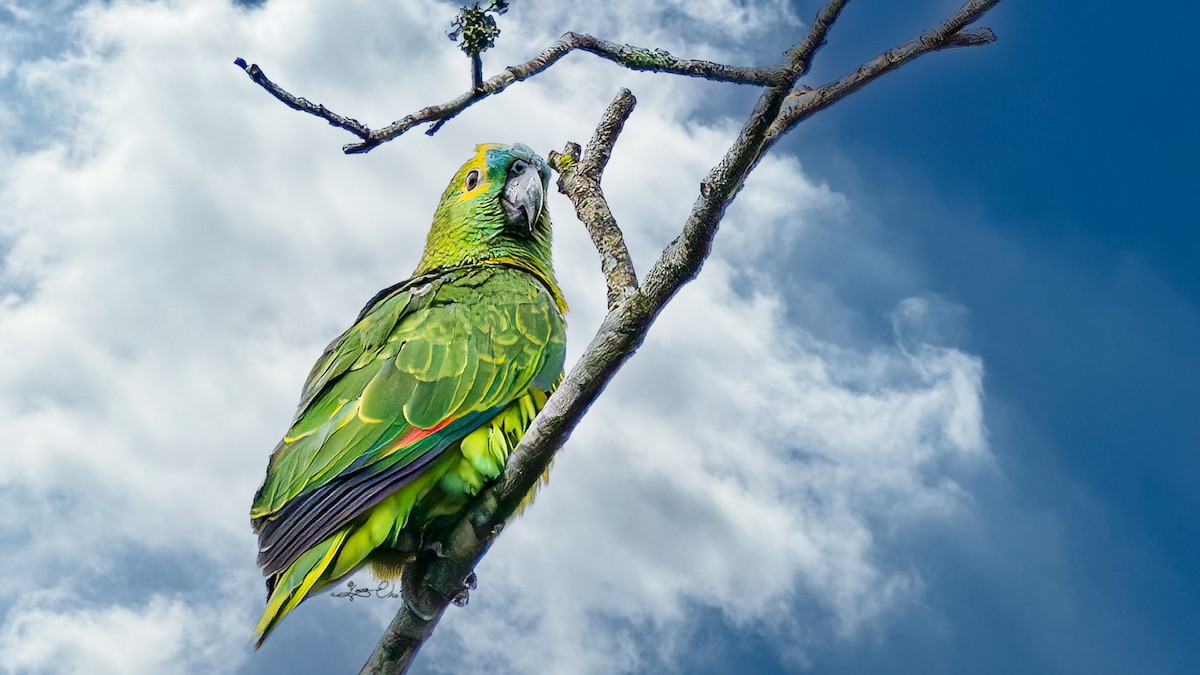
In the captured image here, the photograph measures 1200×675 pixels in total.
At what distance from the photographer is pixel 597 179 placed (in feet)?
17.8

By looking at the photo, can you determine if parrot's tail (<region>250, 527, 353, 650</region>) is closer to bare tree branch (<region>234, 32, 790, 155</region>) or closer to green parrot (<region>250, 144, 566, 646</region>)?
green parrot (<region>250, 144, 566, 646</region>)

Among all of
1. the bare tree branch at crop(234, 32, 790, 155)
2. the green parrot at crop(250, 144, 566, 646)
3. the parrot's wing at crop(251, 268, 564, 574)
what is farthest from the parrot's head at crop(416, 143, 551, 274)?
the bare tree branch at crop(234, 32, 790, 155)

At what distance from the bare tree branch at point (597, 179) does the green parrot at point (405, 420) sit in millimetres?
497

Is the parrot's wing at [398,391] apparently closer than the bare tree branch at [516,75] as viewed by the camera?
No

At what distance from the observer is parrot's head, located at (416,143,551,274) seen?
18.7 feet

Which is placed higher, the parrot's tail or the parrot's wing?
the parrot's wing

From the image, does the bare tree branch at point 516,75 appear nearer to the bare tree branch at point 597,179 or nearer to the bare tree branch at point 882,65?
the bare tree branch at point 882,65

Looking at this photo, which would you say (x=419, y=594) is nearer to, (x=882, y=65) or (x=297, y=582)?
(x=297, y=582)

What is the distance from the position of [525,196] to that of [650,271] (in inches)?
92.2

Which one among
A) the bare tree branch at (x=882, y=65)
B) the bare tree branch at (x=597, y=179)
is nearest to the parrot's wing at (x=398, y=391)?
the bare tree branch at (x=597, y=179)

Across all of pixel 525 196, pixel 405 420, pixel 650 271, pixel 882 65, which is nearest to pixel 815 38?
pixel 882 65

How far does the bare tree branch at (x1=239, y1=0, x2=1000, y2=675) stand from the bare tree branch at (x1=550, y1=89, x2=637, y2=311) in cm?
114

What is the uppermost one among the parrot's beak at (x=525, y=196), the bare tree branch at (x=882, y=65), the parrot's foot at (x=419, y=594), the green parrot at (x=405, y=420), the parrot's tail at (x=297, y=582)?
the parrot's beak at (x=525, y=196)

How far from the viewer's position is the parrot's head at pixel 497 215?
571 centimetres
